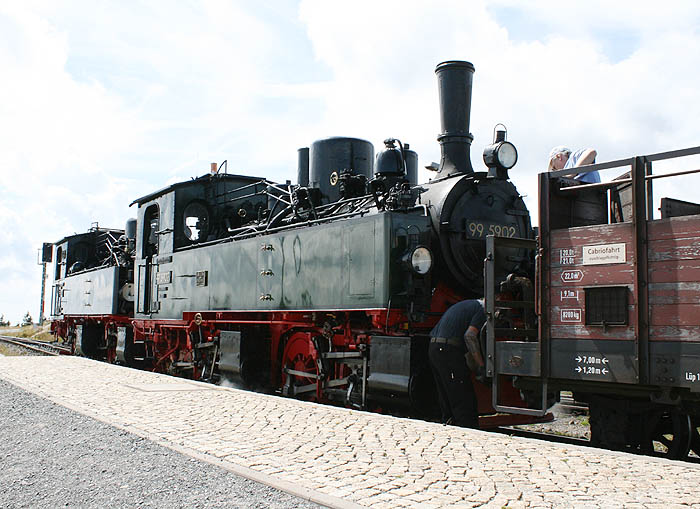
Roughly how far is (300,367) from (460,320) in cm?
291

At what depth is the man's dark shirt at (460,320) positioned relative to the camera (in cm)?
665

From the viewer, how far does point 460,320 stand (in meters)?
6.74

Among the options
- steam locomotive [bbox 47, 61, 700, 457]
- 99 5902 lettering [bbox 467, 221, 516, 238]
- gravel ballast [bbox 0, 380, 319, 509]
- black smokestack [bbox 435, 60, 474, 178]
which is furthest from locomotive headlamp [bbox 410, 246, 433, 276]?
Result: gravel ballast [bbox 0, 380, 319, 509]

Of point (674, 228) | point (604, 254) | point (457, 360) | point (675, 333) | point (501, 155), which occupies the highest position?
point (501, 155)

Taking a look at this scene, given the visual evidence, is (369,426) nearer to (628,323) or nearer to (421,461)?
(421,461)

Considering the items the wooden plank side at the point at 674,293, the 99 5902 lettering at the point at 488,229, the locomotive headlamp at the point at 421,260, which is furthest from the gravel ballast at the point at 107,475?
the 99 5902 lettering at the point at 488,229

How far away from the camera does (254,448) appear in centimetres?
501

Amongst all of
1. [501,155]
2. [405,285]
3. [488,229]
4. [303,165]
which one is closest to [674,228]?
[405,285]

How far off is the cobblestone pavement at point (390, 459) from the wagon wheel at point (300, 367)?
1.16 meters

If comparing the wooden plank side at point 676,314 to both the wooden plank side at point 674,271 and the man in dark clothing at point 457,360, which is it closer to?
the wooden plank side at point 674,271

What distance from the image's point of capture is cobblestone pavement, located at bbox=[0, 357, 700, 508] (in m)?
3.75

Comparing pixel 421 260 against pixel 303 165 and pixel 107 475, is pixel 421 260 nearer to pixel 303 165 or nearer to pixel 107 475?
pixel 107 475

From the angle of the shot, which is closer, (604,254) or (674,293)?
(674,293)

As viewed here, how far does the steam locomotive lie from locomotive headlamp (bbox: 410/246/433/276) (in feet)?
0.07
